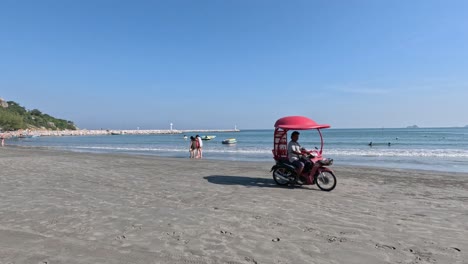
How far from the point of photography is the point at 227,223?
5.76 metres

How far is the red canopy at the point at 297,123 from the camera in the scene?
9.70 m

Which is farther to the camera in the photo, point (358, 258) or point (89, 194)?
point (89, 194)

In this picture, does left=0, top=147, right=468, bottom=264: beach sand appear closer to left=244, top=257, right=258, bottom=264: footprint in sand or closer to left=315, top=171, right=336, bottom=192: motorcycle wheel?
left=244, top=257, right=258, bottom=264: footprint in sand

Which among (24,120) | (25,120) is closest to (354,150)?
(24,120)

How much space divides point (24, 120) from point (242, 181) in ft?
479

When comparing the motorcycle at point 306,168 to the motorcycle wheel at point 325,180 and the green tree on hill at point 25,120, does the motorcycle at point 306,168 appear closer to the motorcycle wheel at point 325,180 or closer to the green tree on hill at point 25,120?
the motorcycle wheel at point 325,180

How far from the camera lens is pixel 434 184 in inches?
421

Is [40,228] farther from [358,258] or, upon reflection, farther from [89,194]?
[358,258]

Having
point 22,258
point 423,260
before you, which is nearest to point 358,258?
point 423,260

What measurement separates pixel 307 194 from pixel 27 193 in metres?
7.28

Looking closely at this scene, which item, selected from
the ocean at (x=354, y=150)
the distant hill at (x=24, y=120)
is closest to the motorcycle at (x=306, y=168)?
the ocean at (x=354, y=150)

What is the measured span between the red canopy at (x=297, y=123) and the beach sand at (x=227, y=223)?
1837 millimetres

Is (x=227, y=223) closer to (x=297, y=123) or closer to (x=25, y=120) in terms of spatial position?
(x=297, y=123)

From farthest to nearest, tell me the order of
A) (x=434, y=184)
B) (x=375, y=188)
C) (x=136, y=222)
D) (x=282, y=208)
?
(x=434, y=184), (x=375, y=188), (x=282, y=208), (x=136, y=222)
